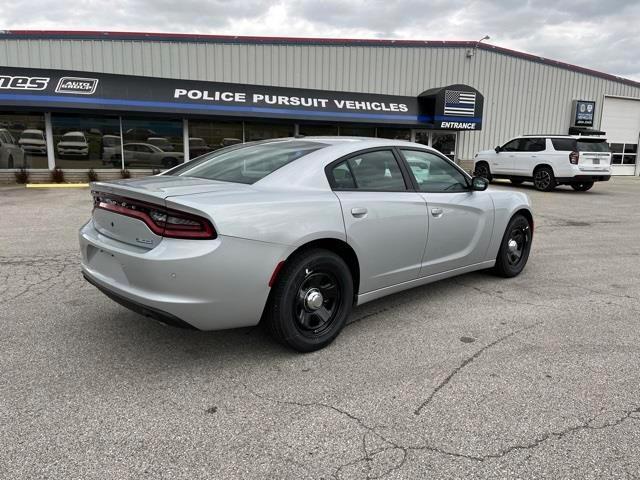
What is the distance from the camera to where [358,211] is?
3535 millimetres

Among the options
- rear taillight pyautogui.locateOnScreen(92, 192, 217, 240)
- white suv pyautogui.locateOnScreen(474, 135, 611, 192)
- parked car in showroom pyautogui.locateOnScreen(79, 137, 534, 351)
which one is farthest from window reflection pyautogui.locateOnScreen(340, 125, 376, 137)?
rear taillight pyautogui.locateOnScreen(92, 192, 217, 240)

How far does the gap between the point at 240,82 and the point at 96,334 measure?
16.4m

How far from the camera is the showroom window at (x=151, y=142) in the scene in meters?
16.6

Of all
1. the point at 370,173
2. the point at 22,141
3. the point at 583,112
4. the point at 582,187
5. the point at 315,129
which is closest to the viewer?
the point at 370,173

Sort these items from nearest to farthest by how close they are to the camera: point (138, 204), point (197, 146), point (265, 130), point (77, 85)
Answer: point (138, 204)
point (77, 85)
point (197, 146)
point (265, 130)

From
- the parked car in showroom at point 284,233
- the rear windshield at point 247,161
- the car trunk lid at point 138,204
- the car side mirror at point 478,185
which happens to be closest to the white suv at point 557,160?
the car side mirror at point 478,185

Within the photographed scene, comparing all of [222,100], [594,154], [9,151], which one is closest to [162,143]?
[222,100]

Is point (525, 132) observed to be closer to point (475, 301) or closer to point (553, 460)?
point (475, 301)

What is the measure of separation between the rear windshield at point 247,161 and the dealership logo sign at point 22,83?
13.0 meters

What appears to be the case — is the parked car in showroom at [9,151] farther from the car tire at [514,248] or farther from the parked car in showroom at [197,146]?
the car tire at [514,248]

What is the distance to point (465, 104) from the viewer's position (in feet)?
64.5

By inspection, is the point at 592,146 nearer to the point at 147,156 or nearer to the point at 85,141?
the point at 147,156

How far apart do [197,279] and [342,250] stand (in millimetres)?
1160

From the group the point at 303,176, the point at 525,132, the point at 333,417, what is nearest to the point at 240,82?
the point at 525,132
